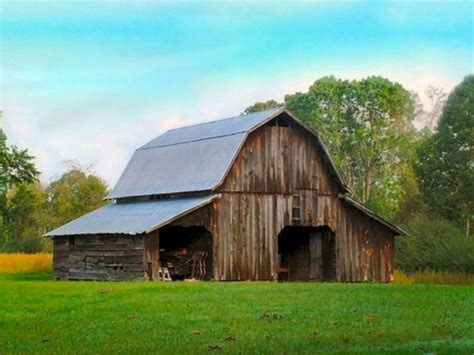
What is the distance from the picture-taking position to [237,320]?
21984 millimetres

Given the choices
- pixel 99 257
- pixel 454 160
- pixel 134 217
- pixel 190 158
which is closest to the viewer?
pixel 99 257

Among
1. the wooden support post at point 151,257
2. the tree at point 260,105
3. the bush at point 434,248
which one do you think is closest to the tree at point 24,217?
the tree at point 260,105

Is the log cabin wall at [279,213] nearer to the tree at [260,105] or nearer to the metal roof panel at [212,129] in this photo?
the metal roof panel at [212,129]

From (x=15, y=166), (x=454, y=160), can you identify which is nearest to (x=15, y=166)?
(x=15, y=166)

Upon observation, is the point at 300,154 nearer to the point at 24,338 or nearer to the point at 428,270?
the point at 428,270

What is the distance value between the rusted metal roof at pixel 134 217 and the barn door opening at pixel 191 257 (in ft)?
4.22

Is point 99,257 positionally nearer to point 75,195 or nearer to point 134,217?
point 134,217

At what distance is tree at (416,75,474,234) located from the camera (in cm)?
6675

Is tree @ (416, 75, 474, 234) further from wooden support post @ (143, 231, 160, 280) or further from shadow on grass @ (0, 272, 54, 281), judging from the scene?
wooden support post @ (143, 231, 160, 280)

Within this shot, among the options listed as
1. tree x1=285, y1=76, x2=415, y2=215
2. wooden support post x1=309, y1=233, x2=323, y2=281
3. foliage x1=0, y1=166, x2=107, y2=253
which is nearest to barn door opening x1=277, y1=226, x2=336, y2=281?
wooden support post x1=309, y1=233, x2=323, y2=281

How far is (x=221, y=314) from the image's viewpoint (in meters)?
23.4

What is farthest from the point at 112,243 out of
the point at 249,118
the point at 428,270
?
the point at 428,270

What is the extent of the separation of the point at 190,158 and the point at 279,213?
16.4ft

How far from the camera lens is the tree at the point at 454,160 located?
66.8 meters
